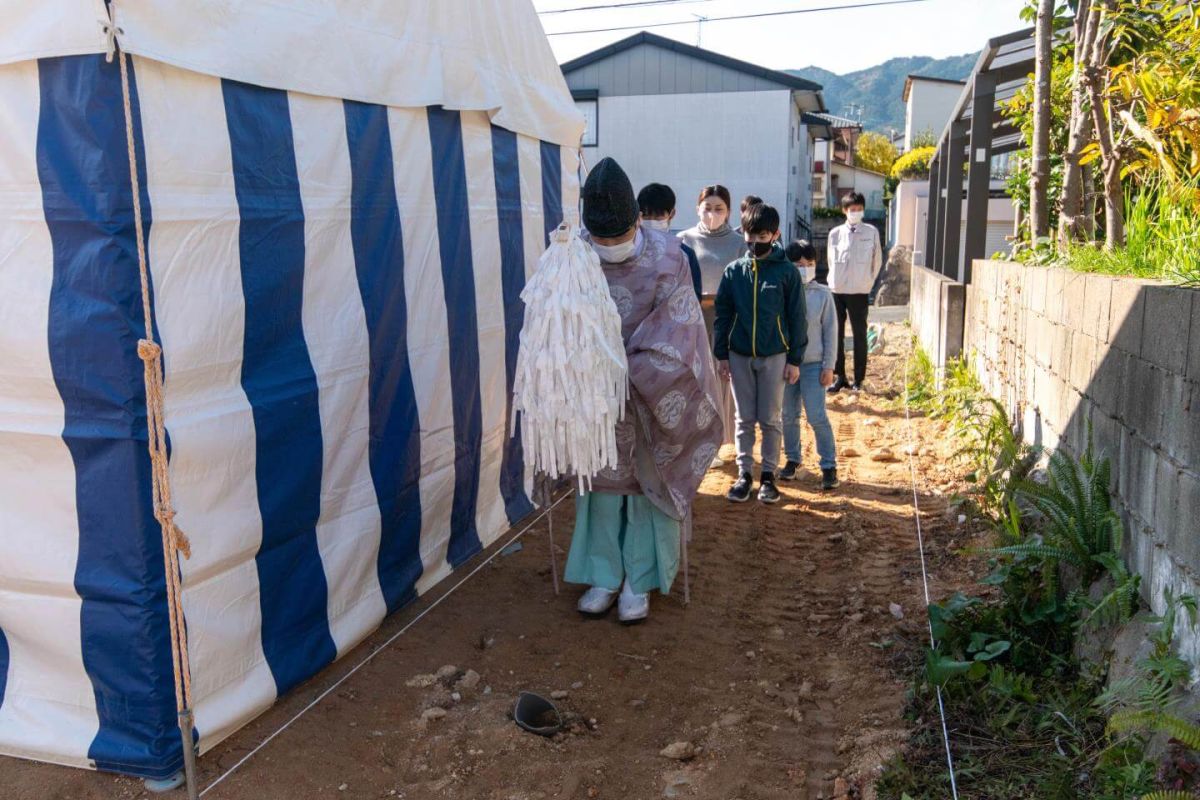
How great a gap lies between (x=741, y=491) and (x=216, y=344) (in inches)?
140

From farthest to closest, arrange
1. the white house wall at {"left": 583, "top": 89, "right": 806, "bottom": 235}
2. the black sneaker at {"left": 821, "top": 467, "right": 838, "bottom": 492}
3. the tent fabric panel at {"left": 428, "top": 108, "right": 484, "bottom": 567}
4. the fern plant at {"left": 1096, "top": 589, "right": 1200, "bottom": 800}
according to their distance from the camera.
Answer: the white house wall at {"left": 583, "top": 89, "right": 806, "bottom": 235} → the black sneaker at {"left": 821, "top": 467, "right": 838, "bottom": 492} → the tent fabric panel at {"left": 428, "top": 108, "right": 484, "bottom": 567} → the fern plant at {"left": 1096, "top": 589, "right": 1200, "bottom": 800}

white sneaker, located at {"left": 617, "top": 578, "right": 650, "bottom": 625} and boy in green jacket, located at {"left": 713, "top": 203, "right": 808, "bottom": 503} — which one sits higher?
boy in green jacket, located at {"left": 713, "top": 203, "right": 808, "bottom": 503}

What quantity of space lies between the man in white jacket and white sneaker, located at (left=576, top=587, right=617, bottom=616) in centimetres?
500

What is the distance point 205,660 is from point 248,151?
1568mm

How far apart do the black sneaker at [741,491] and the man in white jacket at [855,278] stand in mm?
3120

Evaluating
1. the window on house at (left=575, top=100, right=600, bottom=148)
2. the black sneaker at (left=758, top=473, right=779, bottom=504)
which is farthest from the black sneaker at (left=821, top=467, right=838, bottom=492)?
the window on house at (left=575, top=100, right=600, bottom=148)

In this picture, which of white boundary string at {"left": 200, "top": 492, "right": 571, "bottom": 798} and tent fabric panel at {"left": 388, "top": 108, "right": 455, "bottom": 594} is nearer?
white boundary string at {"left": 200, "top": 492, "right": 571, "bottom": 798}

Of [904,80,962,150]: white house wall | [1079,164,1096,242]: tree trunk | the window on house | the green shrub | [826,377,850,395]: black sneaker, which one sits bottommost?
[826,377,850,395]: black sneaker

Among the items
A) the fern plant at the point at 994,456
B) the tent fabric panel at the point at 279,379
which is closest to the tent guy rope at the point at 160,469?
the tent fabric panel at the point at 279,379

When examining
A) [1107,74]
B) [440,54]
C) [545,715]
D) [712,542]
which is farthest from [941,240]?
[545,715]

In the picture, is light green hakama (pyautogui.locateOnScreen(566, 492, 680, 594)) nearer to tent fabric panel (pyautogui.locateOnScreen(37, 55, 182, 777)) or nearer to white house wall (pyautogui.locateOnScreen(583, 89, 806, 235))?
tent fabric panel (pyautogui.locateOnScreen(37, 55, 182, 777))

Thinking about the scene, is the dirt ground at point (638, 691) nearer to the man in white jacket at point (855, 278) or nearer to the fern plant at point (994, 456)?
the fern plant at point (994, 456)

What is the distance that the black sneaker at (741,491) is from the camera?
5.86 meters

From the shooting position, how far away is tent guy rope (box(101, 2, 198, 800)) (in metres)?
2.65
